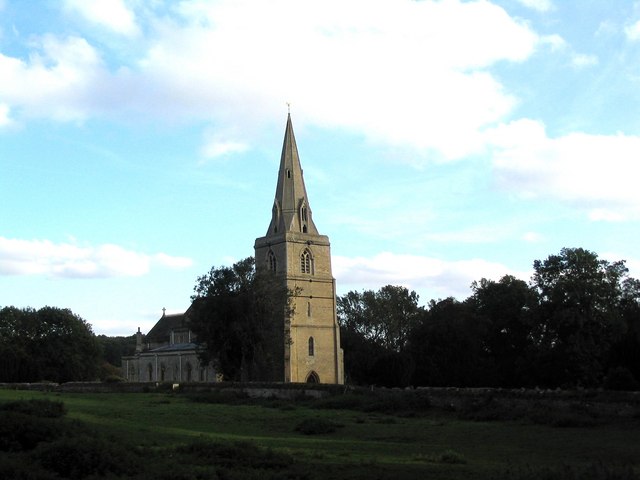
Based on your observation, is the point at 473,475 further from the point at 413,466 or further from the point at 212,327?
the point at 212,327

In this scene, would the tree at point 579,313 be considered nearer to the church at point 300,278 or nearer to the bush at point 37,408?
the church at point 300,278

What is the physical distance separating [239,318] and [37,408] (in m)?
32.9

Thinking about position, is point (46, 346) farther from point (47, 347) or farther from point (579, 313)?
point (579, 313)

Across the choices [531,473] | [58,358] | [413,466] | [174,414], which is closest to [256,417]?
[174,414]

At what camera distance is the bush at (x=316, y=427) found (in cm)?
2702

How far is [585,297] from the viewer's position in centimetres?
5312

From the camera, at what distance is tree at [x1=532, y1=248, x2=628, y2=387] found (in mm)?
52812

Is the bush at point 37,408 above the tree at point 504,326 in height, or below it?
Answer: below

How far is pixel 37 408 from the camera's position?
24.8 meters

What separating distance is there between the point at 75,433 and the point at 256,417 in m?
15.7

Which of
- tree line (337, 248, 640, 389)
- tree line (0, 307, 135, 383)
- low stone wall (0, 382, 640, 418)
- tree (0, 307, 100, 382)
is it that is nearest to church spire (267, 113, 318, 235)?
tree line (337, 248, 640, 389)

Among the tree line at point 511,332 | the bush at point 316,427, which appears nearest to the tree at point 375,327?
the tree line at point 511,332

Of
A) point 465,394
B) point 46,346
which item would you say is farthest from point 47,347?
point 465,394

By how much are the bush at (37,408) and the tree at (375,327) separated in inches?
1957
